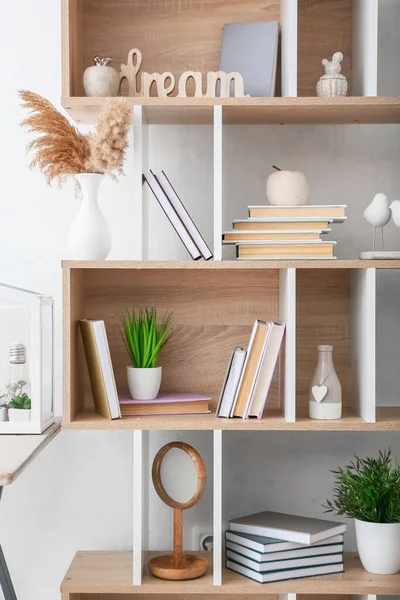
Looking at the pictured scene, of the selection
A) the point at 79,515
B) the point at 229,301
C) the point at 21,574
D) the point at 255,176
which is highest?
the point at 255,176

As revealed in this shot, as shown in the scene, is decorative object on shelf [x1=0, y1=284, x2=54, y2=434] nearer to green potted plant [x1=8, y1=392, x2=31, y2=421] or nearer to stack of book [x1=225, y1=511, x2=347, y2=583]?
green potted plant [x1=8, y1=392, x2=31, y2=421]

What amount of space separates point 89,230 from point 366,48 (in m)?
0.77

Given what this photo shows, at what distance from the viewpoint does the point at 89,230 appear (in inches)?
71.9

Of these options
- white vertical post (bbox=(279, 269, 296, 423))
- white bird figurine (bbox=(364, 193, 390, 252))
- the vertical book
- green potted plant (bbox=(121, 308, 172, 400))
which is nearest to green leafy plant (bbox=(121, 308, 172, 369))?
green potted plant (bbox=(121, 308, 172, 400))

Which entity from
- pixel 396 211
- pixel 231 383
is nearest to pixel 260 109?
pixel 396 211

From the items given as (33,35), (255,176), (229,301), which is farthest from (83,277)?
(33,35)

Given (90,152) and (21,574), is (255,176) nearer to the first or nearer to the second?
(90,152)

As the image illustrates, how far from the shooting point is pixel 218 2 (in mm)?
2082

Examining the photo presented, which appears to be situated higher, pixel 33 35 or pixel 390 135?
pixel 33 35

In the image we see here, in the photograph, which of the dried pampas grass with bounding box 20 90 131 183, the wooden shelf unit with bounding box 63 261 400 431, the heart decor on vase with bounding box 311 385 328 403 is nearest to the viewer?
the dried pampas grass with bounding box 20 90 131 183

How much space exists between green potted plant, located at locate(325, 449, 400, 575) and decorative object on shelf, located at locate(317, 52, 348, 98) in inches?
34.6

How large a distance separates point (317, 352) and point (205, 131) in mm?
657

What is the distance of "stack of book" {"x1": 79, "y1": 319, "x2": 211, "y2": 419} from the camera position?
1.84 meters

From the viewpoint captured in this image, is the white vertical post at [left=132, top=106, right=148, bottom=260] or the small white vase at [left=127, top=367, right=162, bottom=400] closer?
the white vertical post at [left=132, top=106, right=148, bottom=260]
